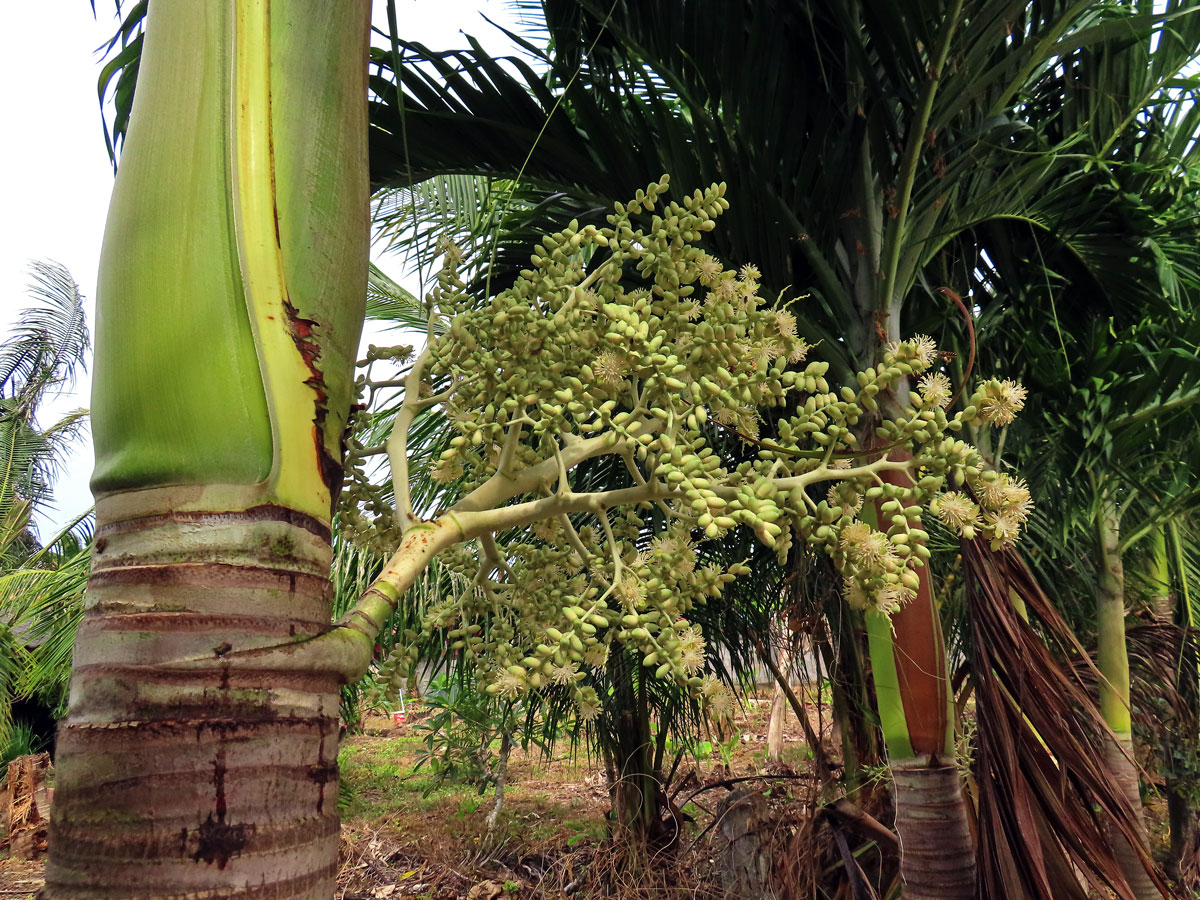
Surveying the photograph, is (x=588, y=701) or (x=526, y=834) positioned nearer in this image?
(x=588, y=701)

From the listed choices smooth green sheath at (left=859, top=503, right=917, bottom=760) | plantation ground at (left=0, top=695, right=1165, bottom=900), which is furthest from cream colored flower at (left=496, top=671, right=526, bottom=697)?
plantation ground at (left=0, top=695, right=1165, bottom=900)

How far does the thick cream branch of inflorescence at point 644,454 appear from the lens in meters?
0.81

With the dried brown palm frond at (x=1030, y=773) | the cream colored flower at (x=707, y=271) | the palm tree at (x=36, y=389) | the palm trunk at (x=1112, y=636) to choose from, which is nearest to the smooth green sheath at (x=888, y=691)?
the dried brown palm frond at (x=1030, y=773)

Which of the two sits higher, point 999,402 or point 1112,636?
Answer: point 999,402

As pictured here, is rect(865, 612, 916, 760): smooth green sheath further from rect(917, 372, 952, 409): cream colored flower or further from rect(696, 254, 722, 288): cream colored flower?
rect(696, 254, 722, 288): cream colored flower

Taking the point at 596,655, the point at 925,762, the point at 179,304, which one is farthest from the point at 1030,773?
the point at 179,304

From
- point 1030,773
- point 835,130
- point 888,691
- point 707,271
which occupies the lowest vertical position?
point 1030,773

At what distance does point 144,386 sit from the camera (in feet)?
2.07

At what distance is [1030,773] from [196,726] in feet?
5.06

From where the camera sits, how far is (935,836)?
1624mm

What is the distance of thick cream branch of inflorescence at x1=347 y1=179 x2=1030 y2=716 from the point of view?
2.66 ft

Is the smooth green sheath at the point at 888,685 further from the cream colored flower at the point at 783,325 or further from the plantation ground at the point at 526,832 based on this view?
the plantation ground at the point at 526,832

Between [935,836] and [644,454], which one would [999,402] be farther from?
[935,836]

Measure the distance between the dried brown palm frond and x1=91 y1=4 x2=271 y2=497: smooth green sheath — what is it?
1487 millimetres
